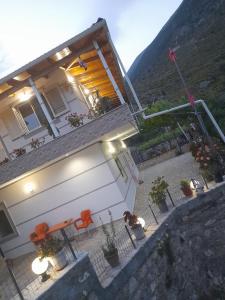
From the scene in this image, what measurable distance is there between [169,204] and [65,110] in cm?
614

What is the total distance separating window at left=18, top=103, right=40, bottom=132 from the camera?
14.4 meters

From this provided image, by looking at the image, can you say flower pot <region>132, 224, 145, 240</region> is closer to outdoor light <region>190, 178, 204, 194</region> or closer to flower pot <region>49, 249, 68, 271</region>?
flower pot <region>49, 249, 68, 271</region>

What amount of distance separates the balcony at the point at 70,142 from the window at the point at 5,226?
2.00 m

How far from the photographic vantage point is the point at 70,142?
11.9m

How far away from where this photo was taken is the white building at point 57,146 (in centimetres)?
1184

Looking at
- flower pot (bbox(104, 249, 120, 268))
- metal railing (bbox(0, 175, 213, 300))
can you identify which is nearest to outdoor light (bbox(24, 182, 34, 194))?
metal railing (bbox(0, 175, 213, 300))

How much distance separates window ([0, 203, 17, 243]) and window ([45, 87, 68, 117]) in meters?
4.63

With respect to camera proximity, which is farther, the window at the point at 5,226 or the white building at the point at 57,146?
the window at the point at 5,226

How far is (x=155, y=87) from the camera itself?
6438 centimetres

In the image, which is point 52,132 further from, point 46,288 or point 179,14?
point 179,14

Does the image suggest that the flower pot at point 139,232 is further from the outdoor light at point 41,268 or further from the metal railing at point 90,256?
the outdoor light at point 41,268

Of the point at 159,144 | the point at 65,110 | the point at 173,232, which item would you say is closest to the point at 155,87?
the point at 159,144

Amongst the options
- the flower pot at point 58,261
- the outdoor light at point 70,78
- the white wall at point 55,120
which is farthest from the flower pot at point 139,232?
the outdoor light at point 70,78

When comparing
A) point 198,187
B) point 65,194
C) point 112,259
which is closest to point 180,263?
point 112,259
